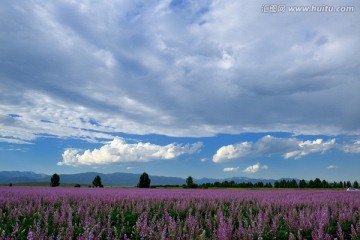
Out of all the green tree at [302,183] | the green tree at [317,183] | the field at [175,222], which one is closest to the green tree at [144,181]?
the green tree at [302,183]

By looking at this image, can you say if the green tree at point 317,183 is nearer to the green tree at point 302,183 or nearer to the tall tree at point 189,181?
the green tree at point 302,183

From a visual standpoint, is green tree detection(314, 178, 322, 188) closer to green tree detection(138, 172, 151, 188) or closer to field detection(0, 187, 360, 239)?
green tree detection(138, 172, 151, 188)

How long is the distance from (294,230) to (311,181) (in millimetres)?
51079

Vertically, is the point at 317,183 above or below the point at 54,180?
above

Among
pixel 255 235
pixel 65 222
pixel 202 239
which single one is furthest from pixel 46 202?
pixel 202 239

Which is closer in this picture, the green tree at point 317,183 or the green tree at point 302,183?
the green tree at point 317,183

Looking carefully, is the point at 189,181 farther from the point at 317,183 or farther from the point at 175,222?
the point at 175,222

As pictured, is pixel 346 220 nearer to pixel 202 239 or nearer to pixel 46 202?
pixel 202 239

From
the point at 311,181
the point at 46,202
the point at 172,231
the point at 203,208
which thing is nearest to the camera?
the point at 172,231

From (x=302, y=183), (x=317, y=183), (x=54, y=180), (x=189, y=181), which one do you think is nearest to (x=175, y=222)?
(x=189, y=181)

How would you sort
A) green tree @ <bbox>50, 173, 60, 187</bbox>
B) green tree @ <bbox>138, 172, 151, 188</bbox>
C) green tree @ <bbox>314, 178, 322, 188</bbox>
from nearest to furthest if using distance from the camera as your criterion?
green tree @ <bbox>138, 172, 151, 188</bbox>
green tree @ <bbox>50, 173, 60, 187</bbox>
green tree @ <bbox>314, 178, 322, 188</bbox>

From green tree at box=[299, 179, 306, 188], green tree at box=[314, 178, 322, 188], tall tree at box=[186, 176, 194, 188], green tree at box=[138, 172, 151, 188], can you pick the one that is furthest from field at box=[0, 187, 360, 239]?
green tree at box=[314, 178, 322, 188]

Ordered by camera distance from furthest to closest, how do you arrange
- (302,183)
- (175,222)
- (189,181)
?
(302,183), (189,181), (175,222)

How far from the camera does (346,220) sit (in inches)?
309
